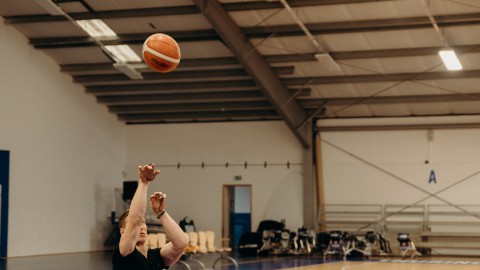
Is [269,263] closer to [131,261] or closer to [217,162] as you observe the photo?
[217,162]

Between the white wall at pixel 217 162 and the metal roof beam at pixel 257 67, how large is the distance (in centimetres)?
118

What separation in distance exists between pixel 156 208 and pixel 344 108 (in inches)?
733

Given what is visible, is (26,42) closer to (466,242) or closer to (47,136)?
(47,136)

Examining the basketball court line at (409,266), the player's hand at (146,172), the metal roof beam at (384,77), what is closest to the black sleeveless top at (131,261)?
the player's hand at (146,172)

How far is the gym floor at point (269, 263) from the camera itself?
1627cm

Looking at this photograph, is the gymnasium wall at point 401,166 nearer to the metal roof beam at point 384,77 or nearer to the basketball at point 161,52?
the metal roof beam at point 384,77

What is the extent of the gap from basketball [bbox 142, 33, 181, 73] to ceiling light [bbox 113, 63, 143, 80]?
9.69m

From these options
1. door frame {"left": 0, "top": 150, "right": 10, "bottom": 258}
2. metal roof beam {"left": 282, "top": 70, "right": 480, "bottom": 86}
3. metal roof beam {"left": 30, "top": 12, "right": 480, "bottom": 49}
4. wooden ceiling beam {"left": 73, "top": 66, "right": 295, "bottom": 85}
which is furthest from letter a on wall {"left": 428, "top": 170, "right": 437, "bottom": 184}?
door frame {"left": 0, "top": 150, "right": 10, "bottom": 258}

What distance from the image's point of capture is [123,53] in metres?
20.8

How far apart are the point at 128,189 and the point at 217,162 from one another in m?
2.82

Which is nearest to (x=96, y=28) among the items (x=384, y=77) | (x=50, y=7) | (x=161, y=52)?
(x=50, y=7)

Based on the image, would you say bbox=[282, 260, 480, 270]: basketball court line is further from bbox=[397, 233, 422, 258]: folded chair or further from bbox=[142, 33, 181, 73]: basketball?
bbox=[142, 33, 181, 73]: basketball

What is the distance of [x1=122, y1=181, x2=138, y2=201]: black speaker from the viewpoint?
23141 millimetres

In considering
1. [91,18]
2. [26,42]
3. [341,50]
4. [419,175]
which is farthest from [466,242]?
[26,42]
